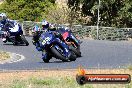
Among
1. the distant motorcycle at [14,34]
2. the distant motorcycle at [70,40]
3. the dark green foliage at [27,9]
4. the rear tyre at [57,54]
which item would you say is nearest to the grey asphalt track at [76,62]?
the rear tyre at [57,54]

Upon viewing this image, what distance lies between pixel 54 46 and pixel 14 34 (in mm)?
9811

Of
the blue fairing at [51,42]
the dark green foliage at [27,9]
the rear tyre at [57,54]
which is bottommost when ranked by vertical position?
the dark green foliage at [27,9]

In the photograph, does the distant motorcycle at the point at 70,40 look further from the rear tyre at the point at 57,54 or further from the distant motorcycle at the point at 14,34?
the distant motorcycle at the point at 14,34

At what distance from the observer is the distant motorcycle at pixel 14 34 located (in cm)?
2862

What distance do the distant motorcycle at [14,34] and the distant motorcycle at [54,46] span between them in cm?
933

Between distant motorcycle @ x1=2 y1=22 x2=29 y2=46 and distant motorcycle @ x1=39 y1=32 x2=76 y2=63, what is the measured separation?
9.33 meters

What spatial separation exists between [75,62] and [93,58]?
215cm

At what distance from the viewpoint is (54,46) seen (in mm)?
19203

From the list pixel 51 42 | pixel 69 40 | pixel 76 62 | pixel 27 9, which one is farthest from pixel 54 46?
pixel 27 9

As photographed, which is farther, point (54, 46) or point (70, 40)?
point (70, 40)

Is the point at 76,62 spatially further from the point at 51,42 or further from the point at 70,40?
the point at 70,40

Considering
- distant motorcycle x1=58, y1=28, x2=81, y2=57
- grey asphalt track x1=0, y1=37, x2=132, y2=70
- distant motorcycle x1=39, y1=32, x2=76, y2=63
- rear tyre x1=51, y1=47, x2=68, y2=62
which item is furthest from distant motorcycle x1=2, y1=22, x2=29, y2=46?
rear tyre x1=51, y1=47, x2=68, y2=62

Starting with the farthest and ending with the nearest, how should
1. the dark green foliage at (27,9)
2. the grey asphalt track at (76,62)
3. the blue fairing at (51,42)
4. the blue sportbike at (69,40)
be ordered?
1. the dark green foliage at (27,9)
2. the blue sportbike at (69,40)
3. the blue fairing at (51,42)
4. the grey asphalt track at (76,62)

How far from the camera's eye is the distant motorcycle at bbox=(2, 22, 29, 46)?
2862 cm
